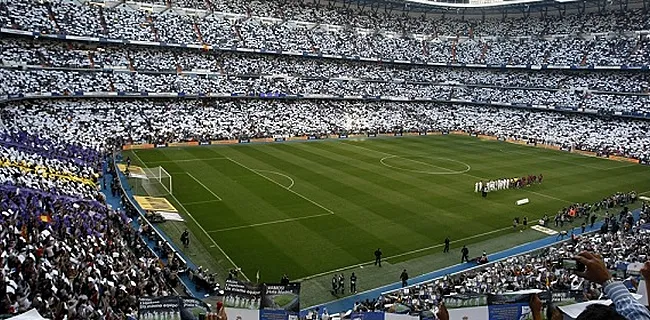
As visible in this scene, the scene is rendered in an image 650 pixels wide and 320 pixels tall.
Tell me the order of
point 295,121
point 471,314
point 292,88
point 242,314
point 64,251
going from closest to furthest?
point 471,314
point 242,314
point 64,251
point 295,121
point 292,88

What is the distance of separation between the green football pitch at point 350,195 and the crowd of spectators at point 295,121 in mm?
5969

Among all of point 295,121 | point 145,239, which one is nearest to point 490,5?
point 295,121

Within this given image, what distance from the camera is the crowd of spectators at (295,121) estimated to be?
51.1 metres

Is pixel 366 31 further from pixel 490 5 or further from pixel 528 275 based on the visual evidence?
pixel 528 275

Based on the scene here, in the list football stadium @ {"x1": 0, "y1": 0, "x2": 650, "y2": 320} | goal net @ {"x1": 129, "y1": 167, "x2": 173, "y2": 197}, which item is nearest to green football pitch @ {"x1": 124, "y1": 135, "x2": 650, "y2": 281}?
football stadium @ {"x1": 0, "y1": 0, "x2": 650, "y2": 320}

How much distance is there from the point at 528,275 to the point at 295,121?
4942 cm

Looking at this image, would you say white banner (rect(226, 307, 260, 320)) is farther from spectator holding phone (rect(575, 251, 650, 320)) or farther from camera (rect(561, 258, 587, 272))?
spectator holding phone (rect(575, 251, 650, 320))

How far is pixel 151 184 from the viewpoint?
34000 millimetres

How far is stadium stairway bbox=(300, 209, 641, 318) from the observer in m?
19.3

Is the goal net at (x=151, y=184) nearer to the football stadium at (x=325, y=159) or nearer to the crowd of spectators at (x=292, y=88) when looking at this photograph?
the football stadium at (x=325, y=159)

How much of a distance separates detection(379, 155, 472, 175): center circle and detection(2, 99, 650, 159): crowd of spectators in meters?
16.6

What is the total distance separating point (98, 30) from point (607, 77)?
6654cm

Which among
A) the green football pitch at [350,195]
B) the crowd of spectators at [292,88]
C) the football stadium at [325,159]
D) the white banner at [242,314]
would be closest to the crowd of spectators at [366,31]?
the football stadium at [325,159]

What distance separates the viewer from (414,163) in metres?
47.1
